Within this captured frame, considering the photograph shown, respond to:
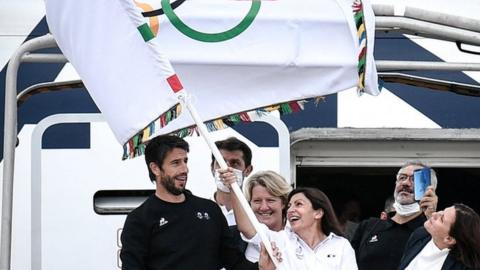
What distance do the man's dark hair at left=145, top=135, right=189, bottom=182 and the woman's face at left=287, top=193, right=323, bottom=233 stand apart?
510 millimetres

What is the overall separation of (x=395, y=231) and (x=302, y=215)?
2.55 feet

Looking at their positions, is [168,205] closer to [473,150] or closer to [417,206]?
[417,206]

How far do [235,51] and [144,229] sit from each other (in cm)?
74

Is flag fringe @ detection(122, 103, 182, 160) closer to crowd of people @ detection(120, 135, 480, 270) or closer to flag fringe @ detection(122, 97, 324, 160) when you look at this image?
flag fringe @ detection(122, 97, 324, 160)

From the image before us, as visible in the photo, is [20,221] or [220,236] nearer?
[220,236]

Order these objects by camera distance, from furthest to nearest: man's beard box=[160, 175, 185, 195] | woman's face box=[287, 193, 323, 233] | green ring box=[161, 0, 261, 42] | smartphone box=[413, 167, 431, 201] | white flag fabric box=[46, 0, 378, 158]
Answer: smartphone box=[413, 167, 431, 201] → woman's face box=[287, 193, 323, 233] → man's beard box=[160, 175, 185, 195] → green ring box=[161, 0, 261, 42] → white flag fabric box=[46, 0, 378, 158]

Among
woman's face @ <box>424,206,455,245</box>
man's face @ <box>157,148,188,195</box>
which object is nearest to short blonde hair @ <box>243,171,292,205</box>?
man's face @ <box>157,148,188,195</box>

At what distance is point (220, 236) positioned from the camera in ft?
16.9

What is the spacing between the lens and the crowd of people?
498 cm

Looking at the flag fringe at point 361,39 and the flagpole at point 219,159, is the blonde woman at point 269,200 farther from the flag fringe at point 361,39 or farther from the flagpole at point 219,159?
the flagpole at point 219,159

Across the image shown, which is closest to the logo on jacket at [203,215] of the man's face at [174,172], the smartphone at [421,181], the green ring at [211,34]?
the man's face at [174,172]

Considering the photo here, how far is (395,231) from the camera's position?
591 centimetres

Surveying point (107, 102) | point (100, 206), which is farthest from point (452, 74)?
point (107, 102)

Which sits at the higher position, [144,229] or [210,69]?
[210,69]
